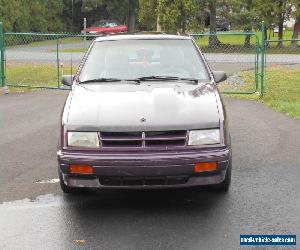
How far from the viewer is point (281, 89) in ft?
49.4

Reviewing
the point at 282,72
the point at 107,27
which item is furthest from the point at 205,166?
the point at 107,27

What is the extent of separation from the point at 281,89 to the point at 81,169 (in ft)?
36.4

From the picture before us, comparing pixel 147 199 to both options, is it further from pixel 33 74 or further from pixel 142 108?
pixel 33 74

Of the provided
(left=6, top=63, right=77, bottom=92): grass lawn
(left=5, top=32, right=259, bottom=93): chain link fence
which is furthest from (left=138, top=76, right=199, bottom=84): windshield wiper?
(left=6, top=63, right=77, bottom=92): grass lawn

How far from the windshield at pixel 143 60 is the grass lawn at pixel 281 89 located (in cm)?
457

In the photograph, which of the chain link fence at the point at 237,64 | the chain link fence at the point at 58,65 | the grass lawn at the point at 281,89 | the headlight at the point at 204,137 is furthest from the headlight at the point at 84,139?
the chain link fence at the point at 58,65

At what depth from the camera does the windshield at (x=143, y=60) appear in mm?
6230

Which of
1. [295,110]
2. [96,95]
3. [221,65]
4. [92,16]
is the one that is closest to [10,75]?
[221,65]

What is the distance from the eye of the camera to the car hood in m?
4.92

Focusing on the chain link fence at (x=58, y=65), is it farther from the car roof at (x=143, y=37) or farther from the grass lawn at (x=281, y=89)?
the car roof at (x=143, y=37)

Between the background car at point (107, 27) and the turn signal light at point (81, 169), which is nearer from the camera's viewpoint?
the turn signal light at point (81, 169)

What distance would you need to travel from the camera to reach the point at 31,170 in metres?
6.81

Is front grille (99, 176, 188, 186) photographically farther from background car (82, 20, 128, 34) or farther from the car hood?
background car (82, 20, 128, 34)

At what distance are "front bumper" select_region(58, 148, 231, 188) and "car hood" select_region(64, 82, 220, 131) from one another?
0.25 meters
